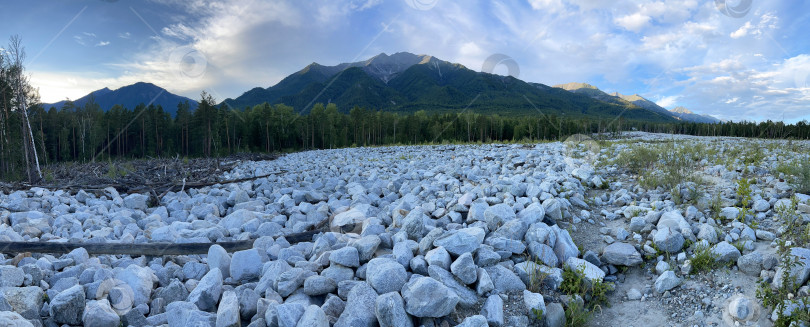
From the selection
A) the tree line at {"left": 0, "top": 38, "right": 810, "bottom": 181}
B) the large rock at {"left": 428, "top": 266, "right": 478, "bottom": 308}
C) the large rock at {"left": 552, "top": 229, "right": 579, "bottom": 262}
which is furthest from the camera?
the tree line at {"left": 0, "top": 38, "right": 810, "bottom": 181}

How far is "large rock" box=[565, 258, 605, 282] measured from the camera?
3350 millimetres

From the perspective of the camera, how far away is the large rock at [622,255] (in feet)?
11.9

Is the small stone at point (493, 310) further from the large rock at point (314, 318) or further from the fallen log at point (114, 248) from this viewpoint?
the fallen log at point (114, 248)

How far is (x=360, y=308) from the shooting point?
2729 mm

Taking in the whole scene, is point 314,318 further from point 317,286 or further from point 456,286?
point 456,286

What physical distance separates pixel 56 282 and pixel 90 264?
23.2 inches

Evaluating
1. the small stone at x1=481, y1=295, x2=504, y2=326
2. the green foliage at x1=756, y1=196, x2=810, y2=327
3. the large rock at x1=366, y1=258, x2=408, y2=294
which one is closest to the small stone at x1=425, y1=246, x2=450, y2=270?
the large rock at x1=366, y1=258, x2=408, y2=294

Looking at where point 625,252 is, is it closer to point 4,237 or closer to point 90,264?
point 90,264

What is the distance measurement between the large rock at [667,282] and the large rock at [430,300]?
6.21 feet

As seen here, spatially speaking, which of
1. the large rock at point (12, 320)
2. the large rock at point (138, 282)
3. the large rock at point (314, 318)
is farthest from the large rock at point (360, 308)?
the large rock at point (12, 320)

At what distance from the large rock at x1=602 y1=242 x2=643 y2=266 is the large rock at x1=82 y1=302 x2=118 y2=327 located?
438 cm

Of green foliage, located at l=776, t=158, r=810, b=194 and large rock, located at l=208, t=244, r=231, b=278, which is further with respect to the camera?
green foliage, located at l=776, t=158, r=810, b=194

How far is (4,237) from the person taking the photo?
4.91m

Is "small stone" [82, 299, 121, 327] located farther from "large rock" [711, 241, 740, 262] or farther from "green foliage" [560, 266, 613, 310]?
"large rock" [711, 241, 740, 262]
